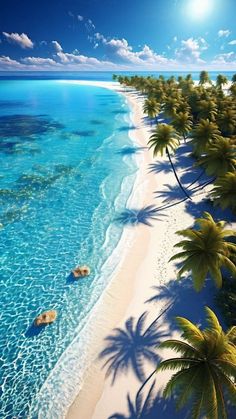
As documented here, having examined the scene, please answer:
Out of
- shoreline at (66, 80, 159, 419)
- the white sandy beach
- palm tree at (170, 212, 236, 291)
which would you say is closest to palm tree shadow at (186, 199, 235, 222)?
the white sandy beach

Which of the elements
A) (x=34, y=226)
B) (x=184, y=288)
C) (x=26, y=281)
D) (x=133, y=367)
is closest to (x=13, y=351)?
(x=26, y=281)

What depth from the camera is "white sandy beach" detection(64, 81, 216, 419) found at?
15.5 meters

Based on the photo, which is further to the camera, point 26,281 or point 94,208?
point 94,208

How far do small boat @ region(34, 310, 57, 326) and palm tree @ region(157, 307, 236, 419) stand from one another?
10983 millimetres

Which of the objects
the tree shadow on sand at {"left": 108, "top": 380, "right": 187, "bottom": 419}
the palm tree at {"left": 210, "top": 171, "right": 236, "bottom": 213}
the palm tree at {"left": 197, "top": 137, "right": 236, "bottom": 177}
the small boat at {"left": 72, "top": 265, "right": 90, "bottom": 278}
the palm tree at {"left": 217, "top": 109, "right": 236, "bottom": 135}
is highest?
the palm tree at {"left": 217, "top": 109, "right": 236, "bottom": 135}

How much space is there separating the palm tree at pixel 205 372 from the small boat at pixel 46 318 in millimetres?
10983

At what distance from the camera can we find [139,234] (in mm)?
29625

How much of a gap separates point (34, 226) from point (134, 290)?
1587 cm

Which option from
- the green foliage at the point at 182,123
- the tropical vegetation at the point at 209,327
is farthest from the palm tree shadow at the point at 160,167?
the tropical vegetation at the point at 209,327

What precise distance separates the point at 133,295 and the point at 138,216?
41.3 ft

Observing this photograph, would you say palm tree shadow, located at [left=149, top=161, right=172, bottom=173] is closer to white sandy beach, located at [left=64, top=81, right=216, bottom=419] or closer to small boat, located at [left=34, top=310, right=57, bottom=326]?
white sandy beach, located at [left=64, top=81, right=216, bottom=419]

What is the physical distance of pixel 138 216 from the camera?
32875 mm

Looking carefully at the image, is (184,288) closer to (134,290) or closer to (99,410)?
(134,290)

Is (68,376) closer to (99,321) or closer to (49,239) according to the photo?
(99,321)
